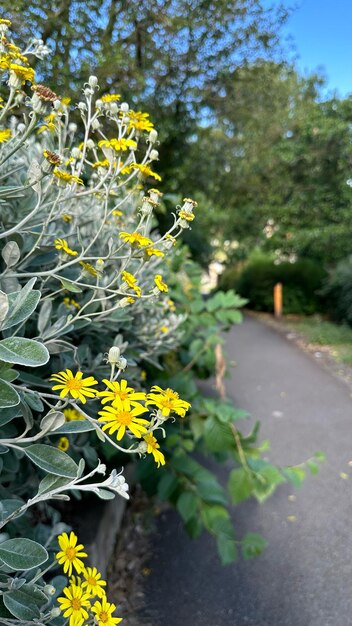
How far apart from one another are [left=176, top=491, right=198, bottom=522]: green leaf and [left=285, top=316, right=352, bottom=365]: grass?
288 inches

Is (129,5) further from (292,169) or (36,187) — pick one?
(292,169)

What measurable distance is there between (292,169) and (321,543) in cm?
1420

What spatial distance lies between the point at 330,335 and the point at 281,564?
950 cm

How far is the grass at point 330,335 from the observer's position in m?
9.77

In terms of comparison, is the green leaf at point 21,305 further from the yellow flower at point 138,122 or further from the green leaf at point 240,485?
the green leaf at point 240,485

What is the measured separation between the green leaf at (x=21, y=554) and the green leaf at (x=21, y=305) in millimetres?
427

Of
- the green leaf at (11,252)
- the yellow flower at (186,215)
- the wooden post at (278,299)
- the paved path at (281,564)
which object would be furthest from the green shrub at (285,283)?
the green leaf at (11,252)

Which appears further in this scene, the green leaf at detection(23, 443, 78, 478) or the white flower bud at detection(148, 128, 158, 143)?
the white flower bud at detection(148, 128, 158, 143)

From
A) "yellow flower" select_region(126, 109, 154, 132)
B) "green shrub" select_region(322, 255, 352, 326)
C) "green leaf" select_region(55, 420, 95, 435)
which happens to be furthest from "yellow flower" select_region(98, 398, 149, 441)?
"green shrub" select_region(322, 255, 352, 326)

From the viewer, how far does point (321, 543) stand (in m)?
2.34

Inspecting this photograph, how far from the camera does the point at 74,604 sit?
1073 millimetres

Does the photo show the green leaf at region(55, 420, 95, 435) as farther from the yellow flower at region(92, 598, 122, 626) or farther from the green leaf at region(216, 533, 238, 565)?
the green leaf at region(216, 533, 238, 565)

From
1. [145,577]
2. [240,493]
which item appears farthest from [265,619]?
[145,577]

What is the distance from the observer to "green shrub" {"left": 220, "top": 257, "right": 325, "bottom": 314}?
15.7m
